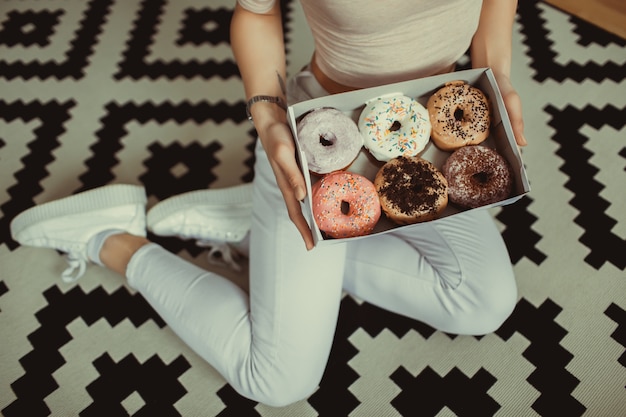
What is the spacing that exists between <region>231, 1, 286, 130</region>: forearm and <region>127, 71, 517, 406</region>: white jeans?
8cm

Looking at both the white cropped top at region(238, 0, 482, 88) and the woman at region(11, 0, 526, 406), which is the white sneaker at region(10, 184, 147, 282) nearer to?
the woman at region(11, 0, 526, 406)

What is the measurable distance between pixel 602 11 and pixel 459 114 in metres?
1.10

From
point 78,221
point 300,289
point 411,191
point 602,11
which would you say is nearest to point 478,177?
point 411,191

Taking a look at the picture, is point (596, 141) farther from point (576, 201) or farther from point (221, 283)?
point (221, 283)

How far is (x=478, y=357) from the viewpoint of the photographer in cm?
107

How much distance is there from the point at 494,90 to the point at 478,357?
1.96 feet

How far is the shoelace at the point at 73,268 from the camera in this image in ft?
3.85

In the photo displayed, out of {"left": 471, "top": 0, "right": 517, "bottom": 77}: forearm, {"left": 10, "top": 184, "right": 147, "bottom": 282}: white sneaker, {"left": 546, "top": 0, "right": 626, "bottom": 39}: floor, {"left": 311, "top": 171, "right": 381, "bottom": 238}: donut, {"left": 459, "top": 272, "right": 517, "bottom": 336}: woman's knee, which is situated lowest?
{"left": 459, "top": 272, "right": 517, "bottom": 336}: woman's knee

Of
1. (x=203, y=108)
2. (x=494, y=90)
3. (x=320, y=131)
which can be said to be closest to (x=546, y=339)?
(x=494, y=90)

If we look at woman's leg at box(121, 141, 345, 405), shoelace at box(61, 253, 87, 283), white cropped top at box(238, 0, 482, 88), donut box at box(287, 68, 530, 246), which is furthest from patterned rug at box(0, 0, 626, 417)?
white cropped top at box(238, 0, 482, 88)

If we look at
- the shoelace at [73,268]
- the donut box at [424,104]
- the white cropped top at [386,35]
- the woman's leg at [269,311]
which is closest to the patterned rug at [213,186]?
the shoelace at [73,268]

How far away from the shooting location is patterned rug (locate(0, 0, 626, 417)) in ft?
3.43

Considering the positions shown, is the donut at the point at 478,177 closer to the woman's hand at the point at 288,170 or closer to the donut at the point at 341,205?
the donut at the point at 341,205

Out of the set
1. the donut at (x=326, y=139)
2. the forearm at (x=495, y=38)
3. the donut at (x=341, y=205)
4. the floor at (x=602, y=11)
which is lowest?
the floor at (x=602, y=11)
